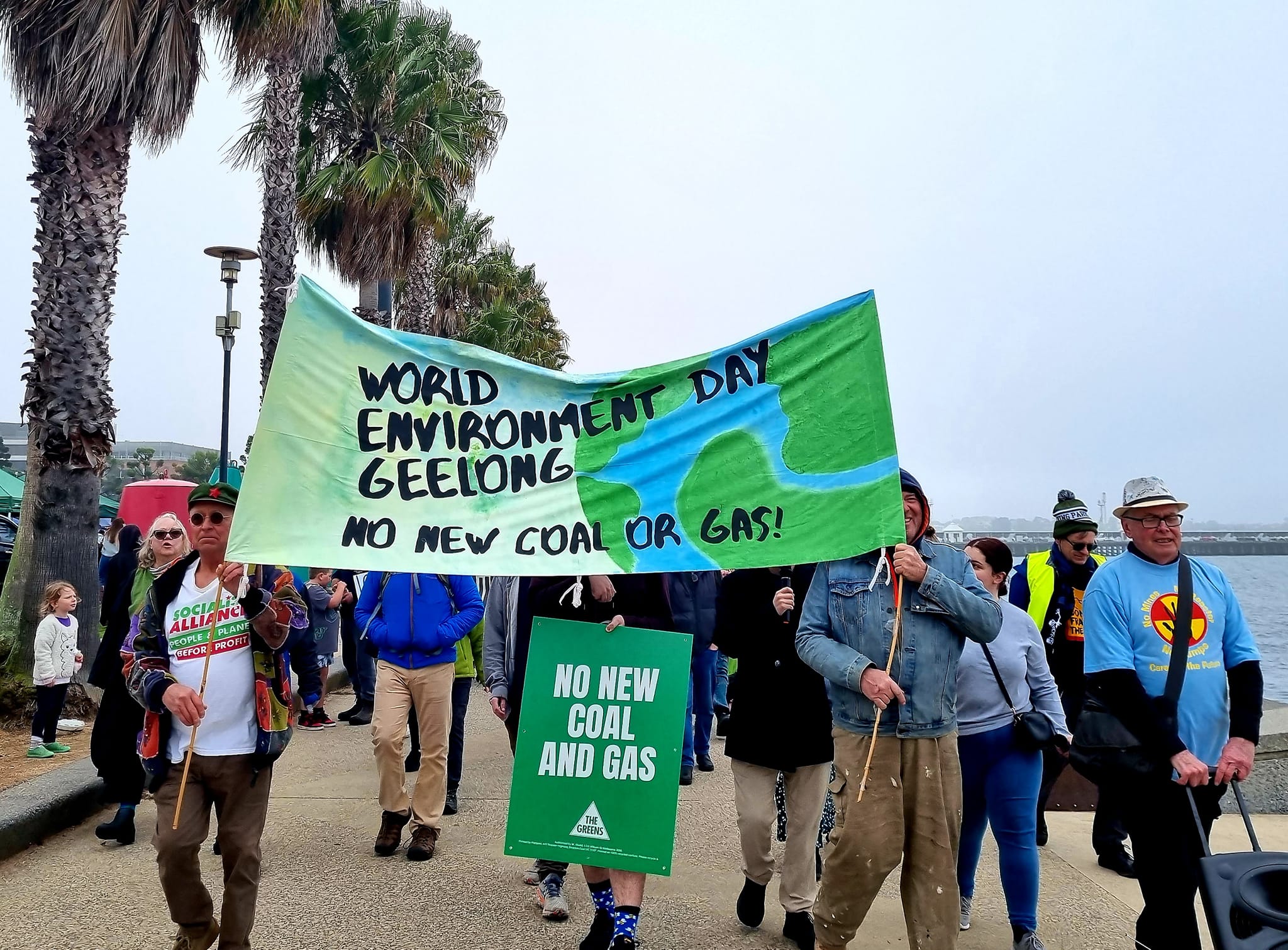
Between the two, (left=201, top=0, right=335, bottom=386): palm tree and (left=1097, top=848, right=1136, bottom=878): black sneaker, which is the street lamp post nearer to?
(left=201, top=0, right=335, bottom=386): palm tree

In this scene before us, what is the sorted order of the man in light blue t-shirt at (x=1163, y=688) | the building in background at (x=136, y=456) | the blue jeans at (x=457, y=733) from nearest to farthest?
the man in light blue t-shirt at (x=1163, y=688) → the blue jeans at (x=457, y=733) → the building in background at (x=136, y=456)

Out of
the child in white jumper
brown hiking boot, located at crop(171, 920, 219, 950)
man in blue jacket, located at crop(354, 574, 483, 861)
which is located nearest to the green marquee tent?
the child in white jumper

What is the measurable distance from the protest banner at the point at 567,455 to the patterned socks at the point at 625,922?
4.93ft

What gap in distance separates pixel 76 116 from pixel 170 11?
1.48 meters

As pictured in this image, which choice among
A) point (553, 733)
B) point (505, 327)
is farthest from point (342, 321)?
point (505, 327)

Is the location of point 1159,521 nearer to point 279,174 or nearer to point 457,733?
point 457,733

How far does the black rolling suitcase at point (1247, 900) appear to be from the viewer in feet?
8.02

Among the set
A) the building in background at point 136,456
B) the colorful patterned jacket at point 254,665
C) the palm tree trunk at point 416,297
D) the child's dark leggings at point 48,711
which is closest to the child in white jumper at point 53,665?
the child's dark leggings at point 48,711

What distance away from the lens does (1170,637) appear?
3.76m

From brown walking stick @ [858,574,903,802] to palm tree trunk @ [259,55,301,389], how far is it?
1213cm

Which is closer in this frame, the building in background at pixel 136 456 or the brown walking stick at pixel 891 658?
the brown walking stick at pixel 891 658

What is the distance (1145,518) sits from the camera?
394cm

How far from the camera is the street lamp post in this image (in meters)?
14.5

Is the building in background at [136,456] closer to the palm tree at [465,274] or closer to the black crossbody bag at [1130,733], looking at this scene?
the palm tree at [465,274]
